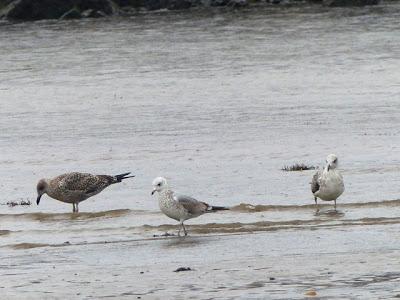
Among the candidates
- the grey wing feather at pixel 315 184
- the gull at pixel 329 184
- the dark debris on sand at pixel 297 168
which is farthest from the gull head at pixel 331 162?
the dark debris on sand at pixel 297 168

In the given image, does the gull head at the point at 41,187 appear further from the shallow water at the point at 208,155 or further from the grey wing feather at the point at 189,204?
the grey wing feather at the point at 189,204

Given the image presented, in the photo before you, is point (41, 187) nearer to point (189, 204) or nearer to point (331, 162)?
point (189, 204)

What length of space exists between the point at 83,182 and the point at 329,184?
374 centimetres

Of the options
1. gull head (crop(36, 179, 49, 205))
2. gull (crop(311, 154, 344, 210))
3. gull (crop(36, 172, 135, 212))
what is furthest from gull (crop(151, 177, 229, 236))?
gull head (crop(36, 179, 49, 205))

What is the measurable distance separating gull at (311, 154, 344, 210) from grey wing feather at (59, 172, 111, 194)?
129 inches

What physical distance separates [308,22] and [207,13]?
8.24 meters

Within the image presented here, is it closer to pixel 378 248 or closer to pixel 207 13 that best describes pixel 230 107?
pixel 378 248

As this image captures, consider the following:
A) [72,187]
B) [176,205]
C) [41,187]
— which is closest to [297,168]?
[72,187]

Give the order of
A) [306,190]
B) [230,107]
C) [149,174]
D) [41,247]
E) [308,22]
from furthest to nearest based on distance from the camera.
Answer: [308,22]
[230,107]
[149,174]
[306,190]
[41,247]

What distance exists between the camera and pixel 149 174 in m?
21.5

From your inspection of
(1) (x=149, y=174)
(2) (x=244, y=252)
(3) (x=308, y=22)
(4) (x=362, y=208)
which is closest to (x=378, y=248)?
(2) (x=244, y=252)

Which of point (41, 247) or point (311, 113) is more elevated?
point (311, 113)

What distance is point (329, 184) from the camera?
17.1m

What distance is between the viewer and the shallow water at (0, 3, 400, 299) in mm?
13023
